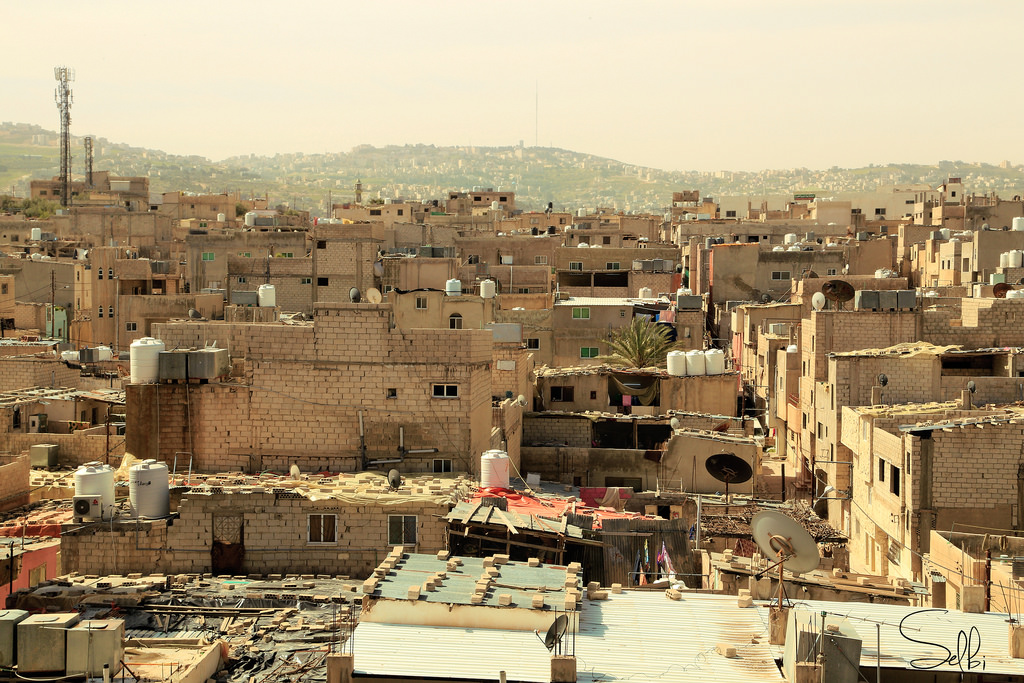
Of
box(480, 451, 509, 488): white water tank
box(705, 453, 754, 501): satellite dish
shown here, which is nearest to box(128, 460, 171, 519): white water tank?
box(480, 451, 509, 488): white water tank

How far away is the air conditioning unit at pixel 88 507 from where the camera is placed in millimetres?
17812

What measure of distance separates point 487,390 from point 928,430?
23.3 ft

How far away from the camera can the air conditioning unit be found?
58.4 feet

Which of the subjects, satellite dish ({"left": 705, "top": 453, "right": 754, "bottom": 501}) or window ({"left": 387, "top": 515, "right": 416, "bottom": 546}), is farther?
satellite dish ({"left": 705, "top": 453, "right": 754, "bottom": 501})

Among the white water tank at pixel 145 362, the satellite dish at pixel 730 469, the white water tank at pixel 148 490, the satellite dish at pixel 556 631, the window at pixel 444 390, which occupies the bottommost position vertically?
the satellite dish at pixel 730 469

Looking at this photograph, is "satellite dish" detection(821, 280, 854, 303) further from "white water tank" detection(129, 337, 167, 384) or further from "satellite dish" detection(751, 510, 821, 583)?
"satellite dish" detection(751, 510, 821, 583)

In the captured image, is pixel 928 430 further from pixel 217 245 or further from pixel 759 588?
pixel 217 245

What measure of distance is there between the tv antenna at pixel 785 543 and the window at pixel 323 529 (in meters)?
6.17

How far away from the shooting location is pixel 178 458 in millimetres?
20641

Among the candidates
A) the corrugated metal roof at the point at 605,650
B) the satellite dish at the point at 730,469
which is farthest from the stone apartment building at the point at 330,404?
the corrugated metal roof at the point at 605,650

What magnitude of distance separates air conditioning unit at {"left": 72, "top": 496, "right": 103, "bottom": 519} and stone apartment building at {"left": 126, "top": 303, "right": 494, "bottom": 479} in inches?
107

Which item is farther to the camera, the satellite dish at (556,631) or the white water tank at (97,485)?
the white water tank at (97,485)

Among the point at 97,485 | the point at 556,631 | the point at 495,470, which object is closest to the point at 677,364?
the point at 495,470

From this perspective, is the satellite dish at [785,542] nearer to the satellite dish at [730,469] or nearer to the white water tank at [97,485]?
the white water tank at [97,485]
